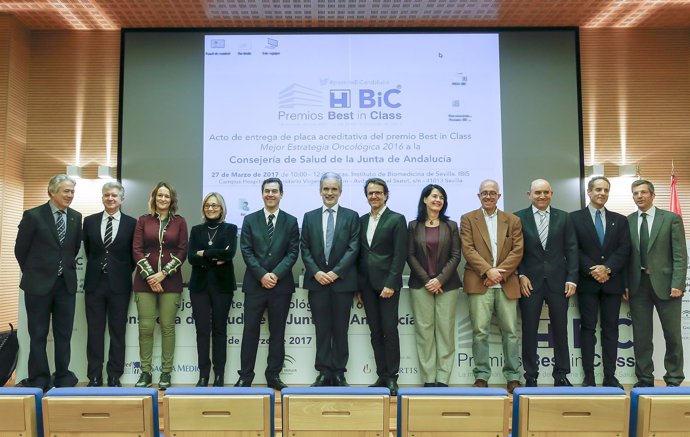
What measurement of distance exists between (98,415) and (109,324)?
234 centimetres

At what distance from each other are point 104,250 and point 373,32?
136 inches

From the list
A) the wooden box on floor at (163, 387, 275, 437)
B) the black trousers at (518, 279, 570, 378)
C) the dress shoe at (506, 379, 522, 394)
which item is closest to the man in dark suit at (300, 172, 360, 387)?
the dress shoe at (506, 379, 522, 394)

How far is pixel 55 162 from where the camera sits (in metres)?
5.64

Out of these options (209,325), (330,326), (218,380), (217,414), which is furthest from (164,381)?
(217,414)

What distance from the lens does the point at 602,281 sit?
12.3 feet

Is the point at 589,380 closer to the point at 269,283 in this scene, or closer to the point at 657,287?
the point at 657,287

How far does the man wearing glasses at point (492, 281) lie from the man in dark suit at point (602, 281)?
1.65 ft

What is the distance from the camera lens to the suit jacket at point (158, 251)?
3734mm

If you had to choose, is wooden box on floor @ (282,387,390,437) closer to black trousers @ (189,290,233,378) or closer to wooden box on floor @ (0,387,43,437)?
wooden box on floor @ (0,387,43,437)

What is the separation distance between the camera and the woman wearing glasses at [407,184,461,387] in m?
3.69

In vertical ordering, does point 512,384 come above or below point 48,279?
below

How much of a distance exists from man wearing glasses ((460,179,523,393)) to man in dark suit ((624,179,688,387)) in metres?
0.90

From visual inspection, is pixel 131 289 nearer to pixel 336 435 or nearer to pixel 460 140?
pixel 336 435

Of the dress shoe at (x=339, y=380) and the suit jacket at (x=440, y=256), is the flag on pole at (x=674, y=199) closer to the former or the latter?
the suit jacket at (x=440, y=256)
